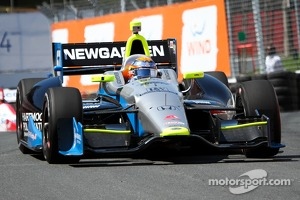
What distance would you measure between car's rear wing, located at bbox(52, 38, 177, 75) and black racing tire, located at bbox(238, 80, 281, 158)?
233cm

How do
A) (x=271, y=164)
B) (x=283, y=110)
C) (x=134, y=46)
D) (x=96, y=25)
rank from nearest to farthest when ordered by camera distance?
1. (x=271, y=164)
2. (x=134, y=46)
3. (x=283, y=110)
4. (x=96, y=25)

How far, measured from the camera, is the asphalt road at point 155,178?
6.65m

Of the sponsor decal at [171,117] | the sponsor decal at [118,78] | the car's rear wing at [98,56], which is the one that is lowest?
the sponsor decal at [171,117]

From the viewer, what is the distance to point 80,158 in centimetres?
884

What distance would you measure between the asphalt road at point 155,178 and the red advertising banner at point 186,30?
32.3ft

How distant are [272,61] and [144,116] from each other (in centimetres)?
1182

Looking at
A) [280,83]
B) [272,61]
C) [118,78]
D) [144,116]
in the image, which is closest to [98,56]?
[118,78]

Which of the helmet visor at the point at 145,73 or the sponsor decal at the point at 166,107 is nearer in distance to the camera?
the sponsor decal at the point at 166,107

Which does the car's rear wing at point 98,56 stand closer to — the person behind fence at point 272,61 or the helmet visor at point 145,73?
the helmet visor at point 145,73

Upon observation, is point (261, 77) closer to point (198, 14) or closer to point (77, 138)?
point (198, 14)

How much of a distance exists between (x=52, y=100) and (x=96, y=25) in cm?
1494

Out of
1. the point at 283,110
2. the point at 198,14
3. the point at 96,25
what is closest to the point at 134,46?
the point at 283,110

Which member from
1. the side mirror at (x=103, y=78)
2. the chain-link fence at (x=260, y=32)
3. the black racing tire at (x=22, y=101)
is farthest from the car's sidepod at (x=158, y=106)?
the chain-link fence at (x=260, y=32)

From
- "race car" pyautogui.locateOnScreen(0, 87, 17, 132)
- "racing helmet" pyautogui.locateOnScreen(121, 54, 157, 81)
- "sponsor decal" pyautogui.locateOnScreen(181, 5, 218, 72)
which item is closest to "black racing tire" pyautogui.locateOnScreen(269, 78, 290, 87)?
"sponsor decal" pyautogui.locateOnScreen(181, 5, 218, 72)
